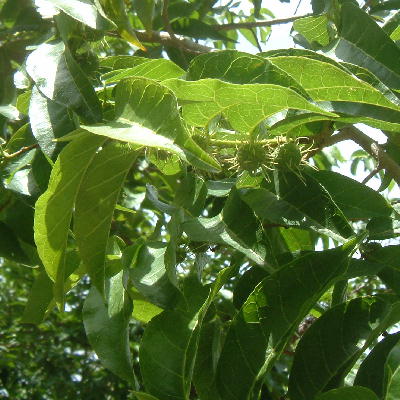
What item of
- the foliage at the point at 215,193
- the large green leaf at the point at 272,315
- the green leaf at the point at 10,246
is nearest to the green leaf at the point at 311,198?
the foliage at the point at 215,193

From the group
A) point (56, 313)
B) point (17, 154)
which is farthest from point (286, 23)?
point (56, 313)

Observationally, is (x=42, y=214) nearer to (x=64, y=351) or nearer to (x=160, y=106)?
(x=160, y=106)

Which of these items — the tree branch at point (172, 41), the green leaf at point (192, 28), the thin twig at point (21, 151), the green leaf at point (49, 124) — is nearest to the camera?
the green leaf at point (49, 124)

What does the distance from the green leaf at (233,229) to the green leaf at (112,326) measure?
5.4 inches

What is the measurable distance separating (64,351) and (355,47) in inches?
127

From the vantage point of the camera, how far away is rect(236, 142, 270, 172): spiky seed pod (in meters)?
1.05

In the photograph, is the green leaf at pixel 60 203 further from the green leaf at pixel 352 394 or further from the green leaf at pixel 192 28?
the green leaf at pixel 192 28

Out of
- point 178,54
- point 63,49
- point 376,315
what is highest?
point 63,49

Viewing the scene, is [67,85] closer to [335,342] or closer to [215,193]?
[215,193]

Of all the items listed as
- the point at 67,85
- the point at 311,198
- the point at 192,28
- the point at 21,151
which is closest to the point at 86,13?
the point at 67,85

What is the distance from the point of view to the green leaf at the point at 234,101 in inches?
32.1

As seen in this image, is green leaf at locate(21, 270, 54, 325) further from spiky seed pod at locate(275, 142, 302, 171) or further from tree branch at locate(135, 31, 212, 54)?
tree branch at locate(135, 31, 212, 54)

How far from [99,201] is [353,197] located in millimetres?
473

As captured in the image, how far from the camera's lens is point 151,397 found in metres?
0.80
